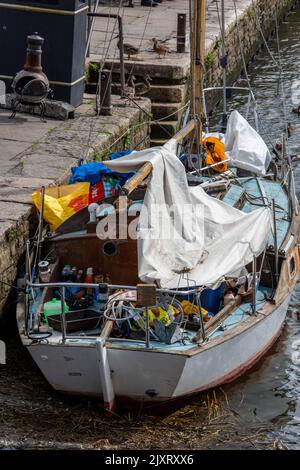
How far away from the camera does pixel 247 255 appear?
1142 centimetres

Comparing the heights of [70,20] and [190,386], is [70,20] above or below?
above

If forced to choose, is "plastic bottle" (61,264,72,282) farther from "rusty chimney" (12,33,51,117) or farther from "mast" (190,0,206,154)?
"rusty chimney" (12,33,51,117)

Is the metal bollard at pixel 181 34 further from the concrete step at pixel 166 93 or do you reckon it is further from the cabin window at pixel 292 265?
the cabin window at pixel 292 265

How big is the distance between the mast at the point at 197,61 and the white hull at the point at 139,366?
4.10 metres

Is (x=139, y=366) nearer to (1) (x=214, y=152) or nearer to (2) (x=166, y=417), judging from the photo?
(2) (x=166, y=417)

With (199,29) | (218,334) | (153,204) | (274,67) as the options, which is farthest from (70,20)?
(274,67)

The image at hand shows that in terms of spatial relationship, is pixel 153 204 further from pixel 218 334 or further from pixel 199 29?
pixel 199 29

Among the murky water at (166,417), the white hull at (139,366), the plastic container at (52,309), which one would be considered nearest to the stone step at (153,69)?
the murky water at (166,417)

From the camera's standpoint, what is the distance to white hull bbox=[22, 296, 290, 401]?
1034cm

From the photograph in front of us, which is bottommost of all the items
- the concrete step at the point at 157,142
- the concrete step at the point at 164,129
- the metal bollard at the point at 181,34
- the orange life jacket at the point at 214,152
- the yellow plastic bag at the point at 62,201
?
the concrete step at the point at 157,142

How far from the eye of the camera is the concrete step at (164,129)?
757 inches

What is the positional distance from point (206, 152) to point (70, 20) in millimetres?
3632

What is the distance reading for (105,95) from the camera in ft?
55.2

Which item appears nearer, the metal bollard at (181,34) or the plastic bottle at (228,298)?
the plastic bottle at (228,298)
